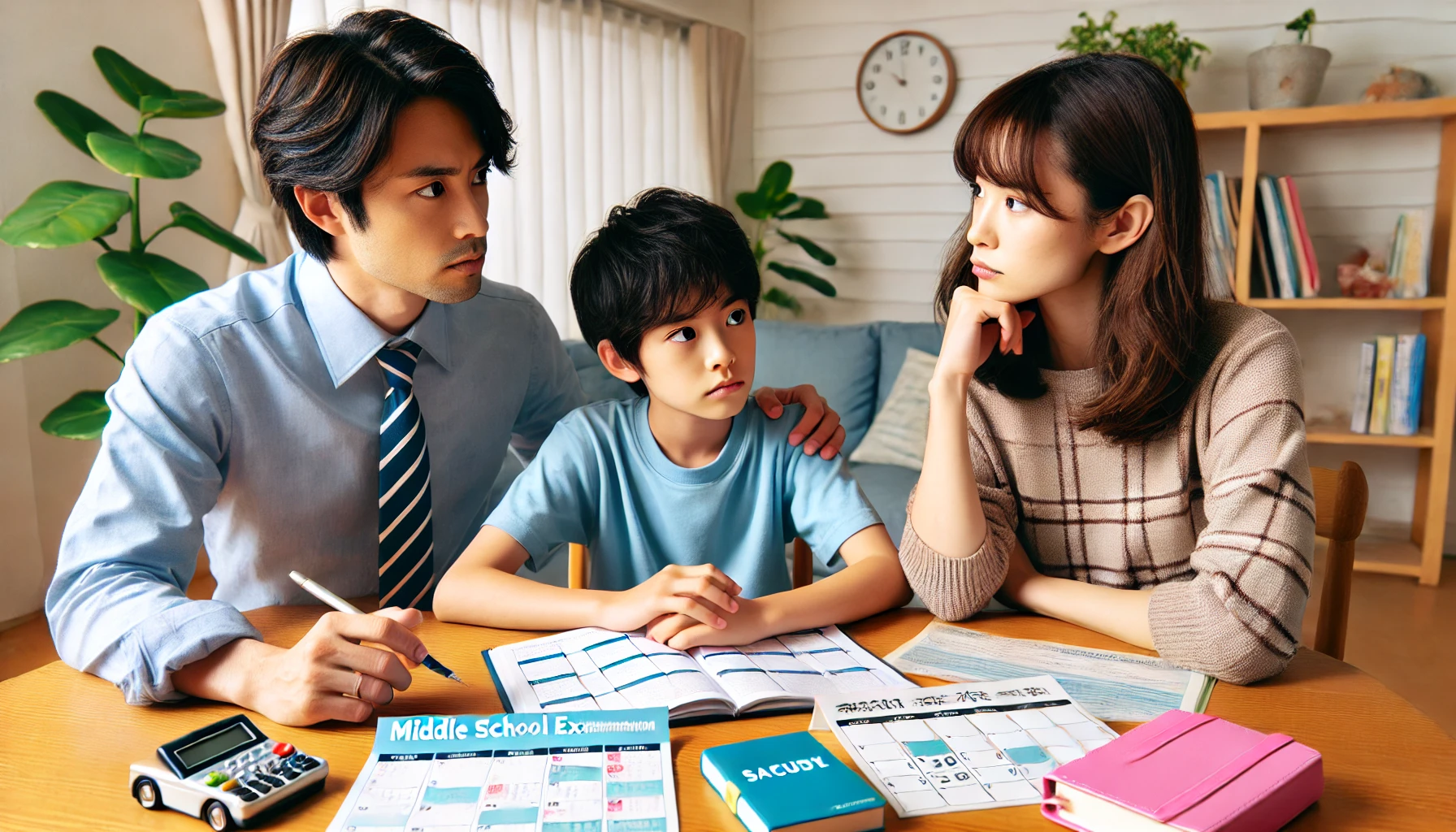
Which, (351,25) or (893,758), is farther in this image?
(351,25)

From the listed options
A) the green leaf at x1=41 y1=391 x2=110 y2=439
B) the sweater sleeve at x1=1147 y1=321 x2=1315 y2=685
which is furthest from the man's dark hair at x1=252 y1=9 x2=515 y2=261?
the green leaf at x1=41 y1=391 x2=110 y2=439

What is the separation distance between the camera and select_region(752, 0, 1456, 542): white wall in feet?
12.8

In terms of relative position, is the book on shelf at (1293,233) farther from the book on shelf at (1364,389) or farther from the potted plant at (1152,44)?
the potted plant at (1152,44)

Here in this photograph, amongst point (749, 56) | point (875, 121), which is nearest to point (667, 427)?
point (875, 121)

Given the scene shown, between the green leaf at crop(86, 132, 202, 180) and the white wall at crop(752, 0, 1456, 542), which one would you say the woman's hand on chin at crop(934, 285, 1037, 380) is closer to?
the green leaf at crop(86, 132, 202, 180)

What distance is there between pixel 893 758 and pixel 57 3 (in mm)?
3124

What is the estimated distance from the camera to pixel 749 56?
5.10 meters

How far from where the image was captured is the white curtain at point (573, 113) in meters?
3.67

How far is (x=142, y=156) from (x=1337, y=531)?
8.39 ft

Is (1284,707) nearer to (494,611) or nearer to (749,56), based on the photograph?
(494,611)

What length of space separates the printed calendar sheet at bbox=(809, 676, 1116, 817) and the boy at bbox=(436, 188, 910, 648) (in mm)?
232

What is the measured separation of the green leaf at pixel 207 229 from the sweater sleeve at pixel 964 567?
6.91 feet

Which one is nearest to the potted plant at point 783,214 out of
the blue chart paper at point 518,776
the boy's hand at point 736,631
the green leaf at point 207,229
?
the green leaf at point 207,229

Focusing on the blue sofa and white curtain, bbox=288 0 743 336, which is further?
white curtain, bbox=288 0 743 336
